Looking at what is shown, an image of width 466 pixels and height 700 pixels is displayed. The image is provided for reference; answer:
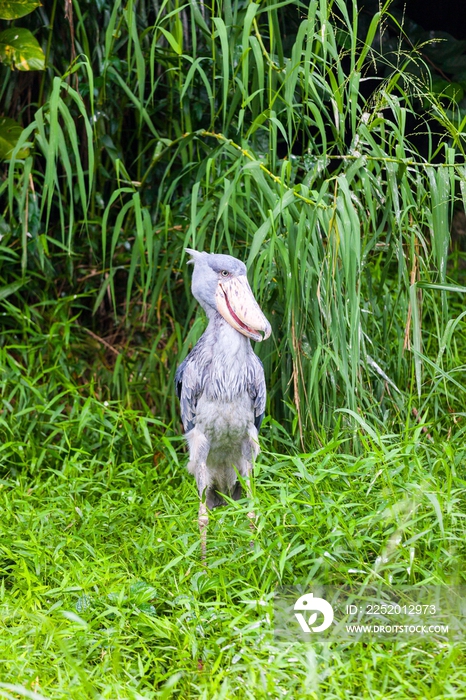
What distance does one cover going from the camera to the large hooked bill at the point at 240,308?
234 cm

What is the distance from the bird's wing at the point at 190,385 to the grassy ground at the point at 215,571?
0.97ft

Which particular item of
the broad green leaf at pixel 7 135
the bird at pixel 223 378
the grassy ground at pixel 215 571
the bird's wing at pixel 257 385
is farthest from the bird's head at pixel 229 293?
the broad green leaf at pixel 7 135

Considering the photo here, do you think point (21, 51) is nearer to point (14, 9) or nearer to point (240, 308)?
point (14, 9)

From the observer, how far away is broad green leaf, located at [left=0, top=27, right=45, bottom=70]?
10.5 feet

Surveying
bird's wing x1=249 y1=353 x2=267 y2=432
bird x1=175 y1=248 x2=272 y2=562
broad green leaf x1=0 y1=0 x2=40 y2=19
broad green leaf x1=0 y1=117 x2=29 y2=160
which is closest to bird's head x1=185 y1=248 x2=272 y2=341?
bird x1=175 y1=248 x2=272 y2=562

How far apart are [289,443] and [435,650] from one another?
113 centimetres

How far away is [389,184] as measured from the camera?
274cm

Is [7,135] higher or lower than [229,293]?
higher

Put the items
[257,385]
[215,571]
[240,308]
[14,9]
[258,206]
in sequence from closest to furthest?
[215,571] → [240,308] → [257,385] → [258,206] → [14,9]

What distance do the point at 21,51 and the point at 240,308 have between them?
1624 mm

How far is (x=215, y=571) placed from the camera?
2230mm

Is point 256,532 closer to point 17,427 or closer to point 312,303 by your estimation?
point 312,303

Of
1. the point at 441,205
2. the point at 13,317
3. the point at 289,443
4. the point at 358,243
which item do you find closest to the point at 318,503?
the point at 289,443

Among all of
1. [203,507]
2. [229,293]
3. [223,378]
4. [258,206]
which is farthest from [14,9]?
[203,507]
